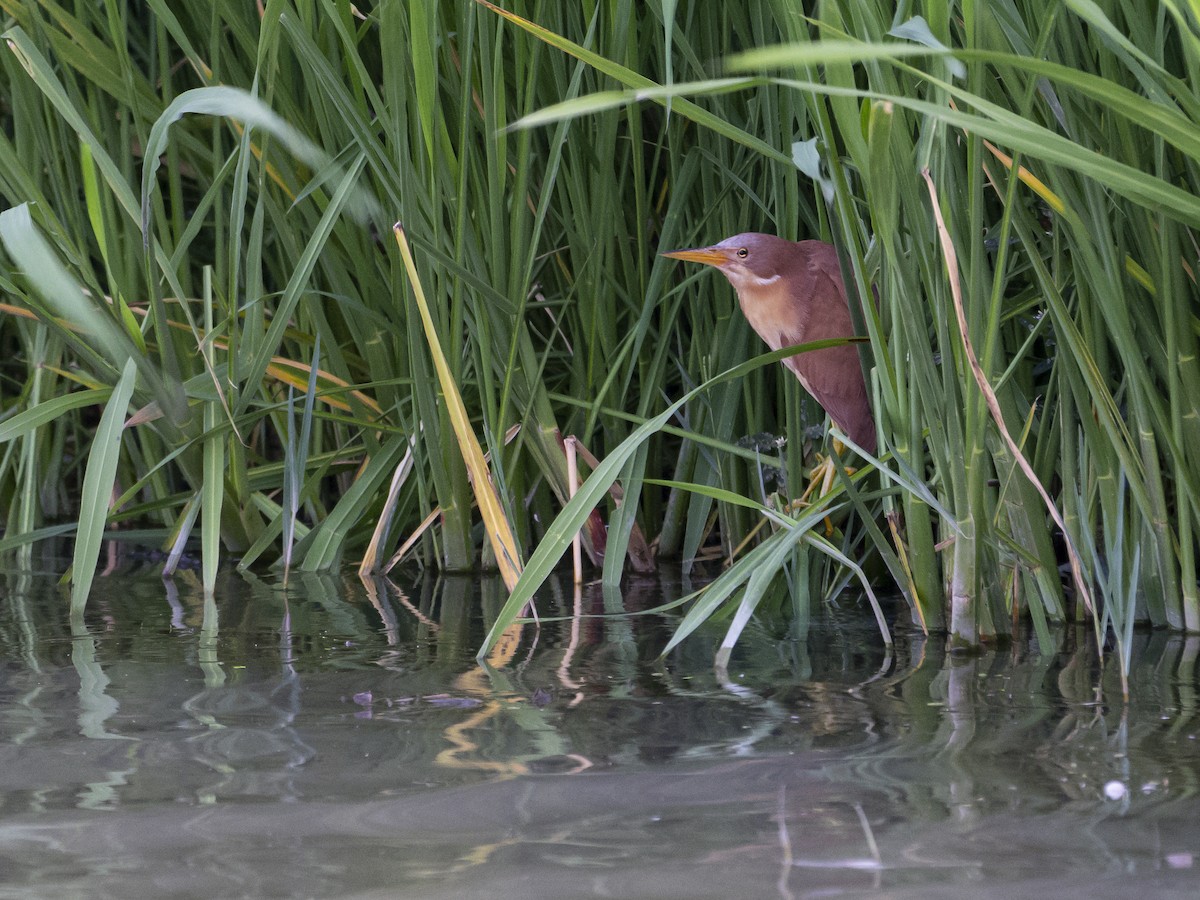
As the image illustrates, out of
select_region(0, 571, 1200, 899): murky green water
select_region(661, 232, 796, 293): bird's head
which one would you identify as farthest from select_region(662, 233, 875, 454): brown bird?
select_region(0, 571, 1200, 899): murky green water

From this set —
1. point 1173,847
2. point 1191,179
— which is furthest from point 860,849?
point 1191,179

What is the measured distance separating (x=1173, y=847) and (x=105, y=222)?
163 centimetres

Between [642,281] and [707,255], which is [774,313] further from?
[642,281]

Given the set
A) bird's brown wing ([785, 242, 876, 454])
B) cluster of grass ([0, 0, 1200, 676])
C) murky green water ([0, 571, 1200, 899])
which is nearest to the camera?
murky green water ([0, 571, 1200, 899])

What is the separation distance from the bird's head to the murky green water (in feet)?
1.50

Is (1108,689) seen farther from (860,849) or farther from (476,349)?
(476,349)

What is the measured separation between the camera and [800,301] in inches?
65.2

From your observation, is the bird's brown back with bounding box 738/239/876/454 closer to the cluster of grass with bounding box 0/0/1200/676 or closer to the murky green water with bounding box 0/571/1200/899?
the cluster of grass with bounding box 0/0/1200/676

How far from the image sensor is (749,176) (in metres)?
1.79

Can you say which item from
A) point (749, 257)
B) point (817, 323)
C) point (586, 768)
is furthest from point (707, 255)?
point (586, 768)

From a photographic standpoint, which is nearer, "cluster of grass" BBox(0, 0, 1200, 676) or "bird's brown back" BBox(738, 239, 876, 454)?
"cluster of grass" BBox(0, 0, 1200, 676)

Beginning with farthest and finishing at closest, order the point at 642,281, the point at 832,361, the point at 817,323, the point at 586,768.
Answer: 1. the point at 642,281
2. the point at 817,323
3. the point at 832,361
4. the point at 586,768

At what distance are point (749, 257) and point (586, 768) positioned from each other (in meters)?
0.86

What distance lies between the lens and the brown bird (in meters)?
1.60
